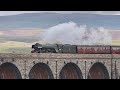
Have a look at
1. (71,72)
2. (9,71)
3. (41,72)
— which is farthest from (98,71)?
(9,71)

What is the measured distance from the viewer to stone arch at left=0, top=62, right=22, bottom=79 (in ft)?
111

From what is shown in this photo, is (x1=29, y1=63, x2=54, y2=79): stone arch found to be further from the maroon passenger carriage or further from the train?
the maroon passenger carriage

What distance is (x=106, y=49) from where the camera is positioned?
113 feet

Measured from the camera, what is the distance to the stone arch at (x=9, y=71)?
3373 centimetres

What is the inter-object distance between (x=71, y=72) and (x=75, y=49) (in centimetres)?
463

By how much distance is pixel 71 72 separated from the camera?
37344mm

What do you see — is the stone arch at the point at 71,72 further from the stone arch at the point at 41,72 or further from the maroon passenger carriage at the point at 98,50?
the maroon passenger carriage at the point at 98,50

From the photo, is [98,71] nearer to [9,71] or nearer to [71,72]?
[71,72]

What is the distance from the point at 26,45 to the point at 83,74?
1147cm

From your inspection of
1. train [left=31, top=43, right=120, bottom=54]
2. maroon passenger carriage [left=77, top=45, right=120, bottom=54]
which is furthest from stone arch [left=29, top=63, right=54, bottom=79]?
maroon passenger carriage [left=77, top=45, right=120, bottom=54]

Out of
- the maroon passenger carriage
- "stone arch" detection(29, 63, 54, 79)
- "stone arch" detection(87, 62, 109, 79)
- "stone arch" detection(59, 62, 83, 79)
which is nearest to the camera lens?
the maroon passenger carriage

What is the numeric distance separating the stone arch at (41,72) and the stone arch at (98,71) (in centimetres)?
383
